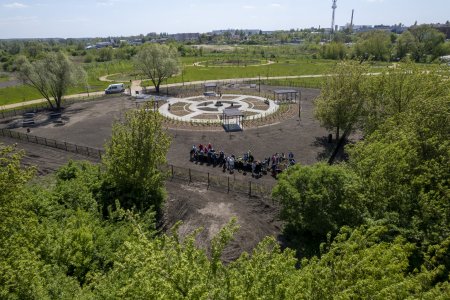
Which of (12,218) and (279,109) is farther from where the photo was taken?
(279,109)

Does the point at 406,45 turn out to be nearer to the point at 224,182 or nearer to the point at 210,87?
the point at 210,87

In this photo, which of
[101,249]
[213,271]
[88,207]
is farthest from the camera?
[88,207]

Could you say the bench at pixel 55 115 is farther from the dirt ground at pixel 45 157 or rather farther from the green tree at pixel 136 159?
the green tree at pixel 136 159

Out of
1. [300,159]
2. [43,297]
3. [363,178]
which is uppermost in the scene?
[363,178]

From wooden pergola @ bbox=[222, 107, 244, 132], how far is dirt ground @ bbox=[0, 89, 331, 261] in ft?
5.25

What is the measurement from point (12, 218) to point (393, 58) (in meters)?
129

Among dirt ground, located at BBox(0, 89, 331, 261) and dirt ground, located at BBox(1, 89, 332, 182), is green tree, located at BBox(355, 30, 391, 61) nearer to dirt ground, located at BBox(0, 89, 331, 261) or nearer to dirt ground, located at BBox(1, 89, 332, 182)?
dirt ground, located at BBox(0, 89, 331, 261)

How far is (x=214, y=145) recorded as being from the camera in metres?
38.8

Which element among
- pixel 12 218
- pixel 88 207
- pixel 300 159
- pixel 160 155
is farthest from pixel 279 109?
pixel 12 218

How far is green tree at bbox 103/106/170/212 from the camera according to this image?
2305cm

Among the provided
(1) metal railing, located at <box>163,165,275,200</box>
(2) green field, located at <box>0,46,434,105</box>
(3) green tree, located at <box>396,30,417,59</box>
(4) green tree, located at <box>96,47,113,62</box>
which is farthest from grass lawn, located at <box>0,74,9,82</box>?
(3) green tree, located at <box>396,30,417,59</box>

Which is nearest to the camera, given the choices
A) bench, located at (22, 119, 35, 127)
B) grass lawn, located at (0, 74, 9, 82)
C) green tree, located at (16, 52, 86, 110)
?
bench, located at (22, 119, 35, 127)

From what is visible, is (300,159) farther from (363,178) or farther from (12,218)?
(12,218)

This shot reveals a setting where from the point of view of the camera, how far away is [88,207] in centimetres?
2212
